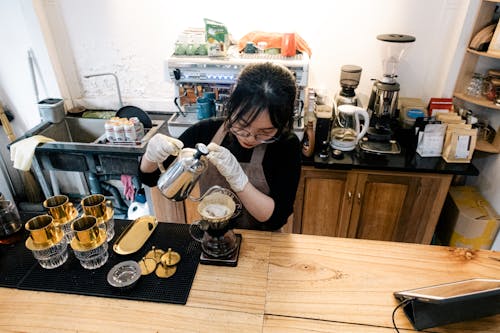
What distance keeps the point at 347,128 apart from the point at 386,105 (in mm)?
320

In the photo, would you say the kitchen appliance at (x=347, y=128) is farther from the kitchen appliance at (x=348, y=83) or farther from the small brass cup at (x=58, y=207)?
the small brass cup at (x=58, y=207)

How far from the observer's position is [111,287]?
1031 mm

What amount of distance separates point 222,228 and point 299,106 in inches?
50.6

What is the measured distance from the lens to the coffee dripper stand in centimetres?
110

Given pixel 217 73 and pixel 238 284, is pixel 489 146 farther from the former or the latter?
pixel 238 284

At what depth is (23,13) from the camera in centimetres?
246

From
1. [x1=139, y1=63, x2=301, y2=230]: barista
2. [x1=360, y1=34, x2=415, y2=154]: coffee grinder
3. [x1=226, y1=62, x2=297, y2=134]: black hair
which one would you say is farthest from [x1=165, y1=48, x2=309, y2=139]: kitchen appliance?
[x1=226, y1=62, x2=297, y2=134]: black hair

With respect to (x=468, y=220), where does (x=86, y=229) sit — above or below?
above

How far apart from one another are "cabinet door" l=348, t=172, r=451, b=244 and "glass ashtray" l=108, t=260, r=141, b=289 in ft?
4.98

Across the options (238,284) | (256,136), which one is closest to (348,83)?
(256,136)

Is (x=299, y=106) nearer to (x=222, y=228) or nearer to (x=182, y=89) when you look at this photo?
(x=182, y=89)

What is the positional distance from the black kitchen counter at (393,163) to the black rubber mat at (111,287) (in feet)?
3.85

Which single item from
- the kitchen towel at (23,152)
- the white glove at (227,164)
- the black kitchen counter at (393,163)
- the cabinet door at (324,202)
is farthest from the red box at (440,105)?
the kitchen towel at (23,152)

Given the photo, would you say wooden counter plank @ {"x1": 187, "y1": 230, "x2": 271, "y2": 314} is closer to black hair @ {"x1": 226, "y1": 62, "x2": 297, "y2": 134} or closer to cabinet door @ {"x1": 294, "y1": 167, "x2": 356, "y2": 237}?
black hair @ {"x1": 226, "y1": 62, "x2": 297, "y2": 134}
